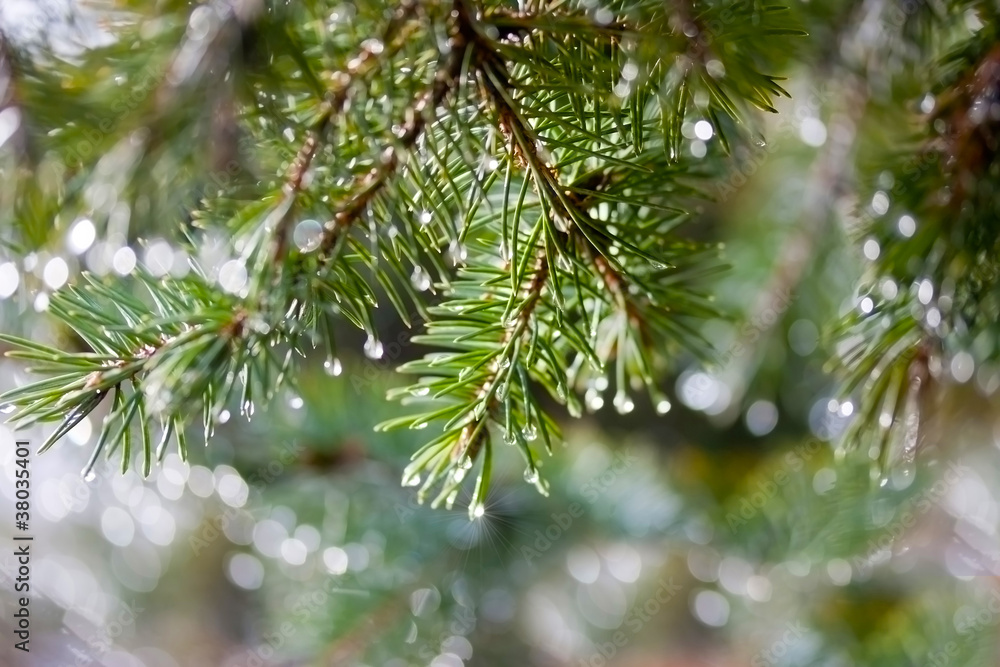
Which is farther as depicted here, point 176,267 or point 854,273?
point 854,273

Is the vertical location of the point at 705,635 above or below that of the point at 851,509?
below

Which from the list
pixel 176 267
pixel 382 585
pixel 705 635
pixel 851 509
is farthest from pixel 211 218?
pixel 705 635

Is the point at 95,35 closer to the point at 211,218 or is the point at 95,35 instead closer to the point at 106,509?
the point at 211,218

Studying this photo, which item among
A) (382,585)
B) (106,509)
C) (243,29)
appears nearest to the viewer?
(243,29)
